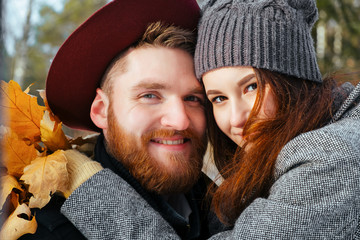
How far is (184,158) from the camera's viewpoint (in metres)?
2.20

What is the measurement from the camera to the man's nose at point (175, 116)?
206cm

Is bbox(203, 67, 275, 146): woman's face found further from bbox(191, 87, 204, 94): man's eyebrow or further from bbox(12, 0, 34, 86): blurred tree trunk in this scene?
bbox(12, 0, 34, 86): blurred tree trunk

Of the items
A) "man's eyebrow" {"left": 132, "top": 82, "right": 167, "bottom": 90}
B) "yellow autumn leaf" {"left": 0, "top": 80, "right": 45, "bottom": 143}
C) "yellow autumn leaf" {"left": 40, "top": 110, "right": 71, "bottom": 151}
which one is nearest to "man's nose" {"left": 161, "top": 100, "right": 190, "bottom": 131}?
"man's eyebrow" {"left": 132, "top": 82, "right": 167, "bottom": 90}

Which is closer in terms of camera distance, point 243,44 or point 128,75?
point 243,44

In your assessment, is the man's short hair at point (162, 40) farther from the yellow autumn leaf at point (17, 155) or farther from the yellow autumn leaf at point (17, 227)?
the yellow autumn leaf at point (17, 227)

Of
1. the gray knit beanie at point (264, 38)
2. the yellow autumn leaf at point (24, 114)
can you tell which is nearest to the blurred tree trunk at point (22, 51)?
the yellow autumn leaf at point (24, 114)

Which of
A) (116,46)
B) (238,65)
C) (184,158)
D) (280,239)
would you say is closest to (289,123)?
(238,65)

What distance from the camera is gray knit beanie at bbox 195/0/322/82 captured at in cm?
180

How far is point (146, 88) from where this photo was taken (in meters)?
2.10

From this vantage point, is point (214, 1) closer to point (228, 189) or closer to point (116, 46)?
point (116, 46)

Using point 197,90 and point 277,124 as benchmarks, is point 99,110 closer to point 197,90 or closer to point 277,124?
point 197,90

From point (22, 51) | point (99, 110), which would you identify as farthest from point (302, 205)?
point (22, 51)

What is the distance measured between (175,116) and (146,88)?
Result: 0.25 m

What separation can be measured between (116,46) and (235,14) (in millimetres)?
756
